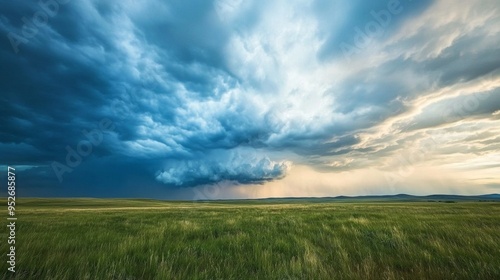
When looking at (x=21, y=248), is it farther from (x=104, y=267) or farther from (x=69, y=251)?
(x=104, y=267)

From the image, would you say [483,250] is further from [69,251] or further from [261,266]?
[69,251]

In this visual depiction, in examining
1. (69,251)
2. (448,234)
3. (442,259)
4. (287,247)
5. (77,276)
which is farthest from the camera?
(448,234)

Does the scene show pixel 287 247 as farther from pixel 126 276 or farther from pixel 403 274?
pixel 126 276

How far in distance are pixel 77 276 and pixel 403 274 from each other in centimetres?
565

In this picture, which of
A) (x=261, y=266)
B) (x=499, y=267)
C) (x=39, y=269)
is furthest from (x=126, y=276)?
(x=499, y=267)

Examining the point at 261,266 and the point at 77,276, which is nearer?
the point at 77,276

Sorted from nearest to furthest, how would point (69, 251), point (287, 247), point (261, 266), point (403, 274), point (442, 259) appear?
point (403, 274)
point (261, 266)
point (442, 259)
point (69, 251)
point (287, 247)

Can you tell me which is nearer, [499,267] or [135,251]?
[499,267]

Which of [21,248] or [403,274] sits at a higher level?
[21,248]

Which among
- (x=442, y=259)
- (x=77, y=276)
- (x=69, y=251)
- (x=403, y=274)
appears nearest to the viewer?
(x=77, y=276)

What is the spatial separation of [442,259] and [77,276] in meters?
7.17

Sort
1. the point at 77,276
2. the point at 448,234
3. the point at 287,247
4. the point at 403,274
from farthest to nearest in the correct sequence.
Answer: the point at 448,234 → the point at 287,247 → the point at 403,274 → the point at 77,276

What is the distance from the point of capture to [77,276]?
3.96 m

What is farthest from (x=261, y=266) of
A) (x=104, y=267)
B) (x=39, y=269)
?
(x=39, y=269)
